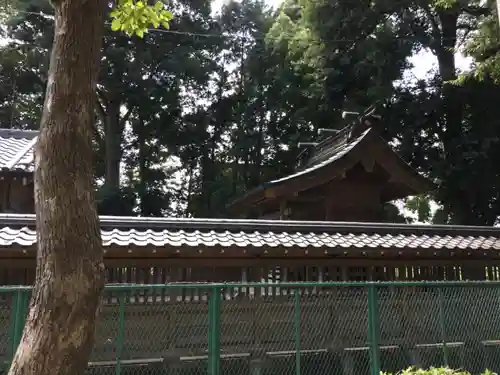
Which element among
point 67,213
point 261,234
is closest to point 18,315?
point 67,213

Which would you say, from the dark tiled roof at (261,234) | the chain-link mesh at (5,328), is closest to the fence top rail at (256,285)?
the chain-link mesh at (5,328)

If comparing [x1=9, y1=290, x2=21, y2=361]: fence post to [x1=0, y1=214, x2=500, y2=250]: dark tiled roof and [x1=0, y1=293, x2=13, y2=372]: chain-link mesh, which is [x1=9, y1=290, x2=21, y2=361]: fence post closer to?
[x1=0, y1=293, x2=13, y2=372]: chain-link mesh

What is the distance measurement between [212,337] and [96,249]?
430 centimetres

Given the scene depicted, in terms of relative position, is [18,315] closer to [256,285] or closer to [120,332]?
[120,332]

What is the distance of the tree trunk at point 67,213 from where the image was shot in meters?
2.91

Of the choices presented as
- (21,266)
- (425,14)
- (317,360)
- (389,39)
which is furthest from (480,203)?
(21,266)

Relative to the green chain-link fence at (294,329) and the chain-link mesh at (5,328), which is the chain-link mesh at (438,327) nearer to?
the green chain-link fence at (294,329)

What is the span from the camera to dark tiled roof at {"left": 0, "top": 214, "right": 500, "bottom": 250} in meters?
7.92

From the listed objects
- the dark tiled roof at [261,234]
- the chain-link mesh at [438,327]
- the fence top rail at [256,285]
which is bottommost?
the chain-link mesh at [438,327]

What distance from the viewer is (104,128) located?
26.0 m

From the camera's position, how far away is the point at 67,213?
3.09m

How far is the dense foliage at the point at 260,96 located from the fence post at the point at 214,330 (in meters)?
10.3

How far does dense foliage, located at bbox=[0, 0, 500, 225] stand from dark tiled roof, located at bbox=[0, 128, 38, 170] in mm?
7834

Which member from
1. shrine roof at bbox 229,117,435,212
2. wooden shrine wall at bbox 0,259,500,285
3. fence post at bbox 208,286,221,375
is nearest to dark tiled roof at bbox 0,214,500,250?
wooden shrine wall at bbox 0,259,500,285
